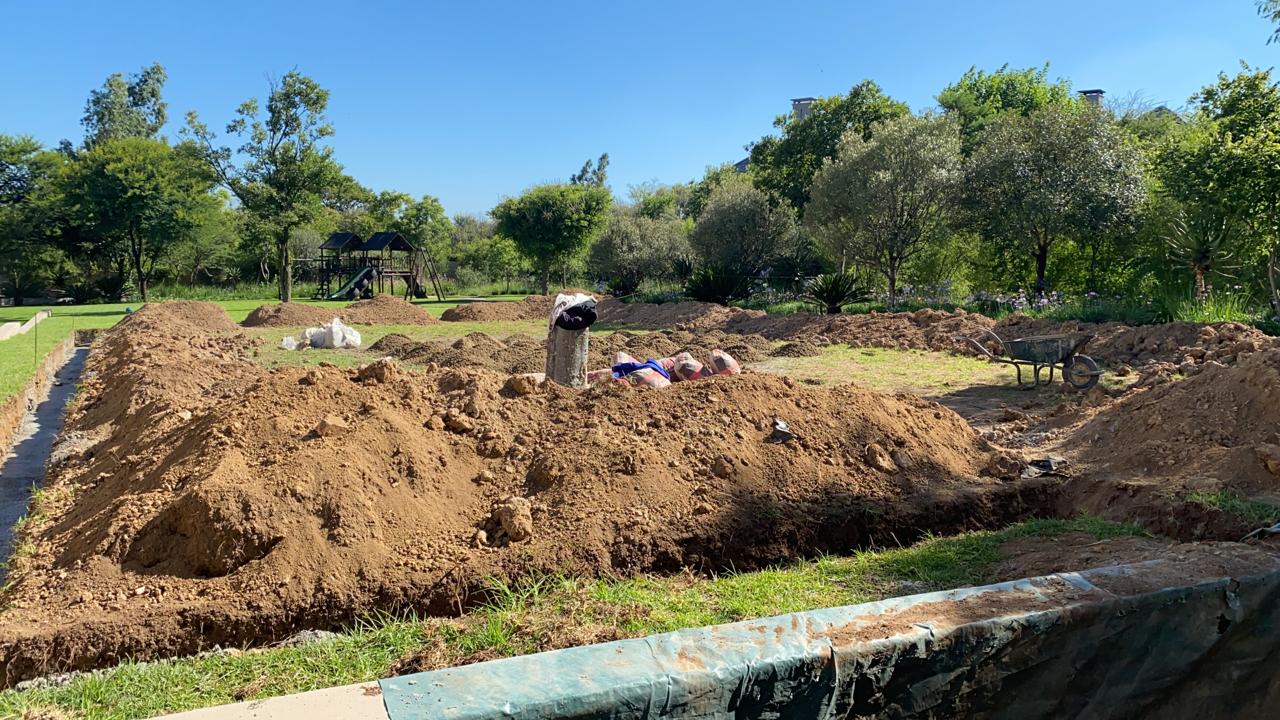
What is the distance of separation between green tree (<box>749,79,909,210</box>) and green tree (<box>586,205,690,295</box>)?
4167mm

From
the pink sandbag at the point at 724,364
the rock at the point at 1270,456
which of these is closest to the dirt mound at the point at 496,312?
the pink sandbag at the point at 724,364

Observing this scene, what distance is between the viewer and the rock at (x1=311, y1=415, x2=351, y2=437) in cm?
437

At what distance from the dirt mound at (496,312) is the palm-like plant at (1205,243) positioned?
14927 mm

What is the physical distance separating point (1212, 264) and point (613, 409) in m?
14.1

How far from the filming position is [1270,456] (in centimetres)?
462

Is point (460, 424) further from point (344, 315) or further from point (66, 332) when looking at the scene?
point (344, 315)

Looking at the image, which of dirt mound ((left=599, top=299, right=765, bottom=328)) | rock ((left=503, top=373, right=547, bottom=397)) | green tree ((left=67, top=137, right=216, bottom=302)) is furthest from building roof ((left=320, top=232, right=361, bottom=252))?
rock ((left=503, top=373, right=547, bottom=397))

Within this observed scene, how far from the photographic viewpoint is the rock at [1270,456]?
15.0 ft

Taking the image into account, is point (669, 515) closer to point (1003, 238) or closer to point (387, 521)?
point (387, 521)

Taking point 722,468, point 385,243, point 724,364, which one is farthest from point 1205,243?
point 385,243

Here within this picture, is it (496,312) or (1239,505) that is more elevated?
(496,312)

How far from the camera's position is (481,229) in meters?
70.2

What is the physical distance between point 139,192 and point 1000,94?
3599 cm

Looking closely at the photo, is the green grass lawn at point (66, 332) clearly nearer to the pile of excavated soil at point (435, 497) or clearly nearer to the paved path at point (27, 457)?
the paved path at point (27, 457)
